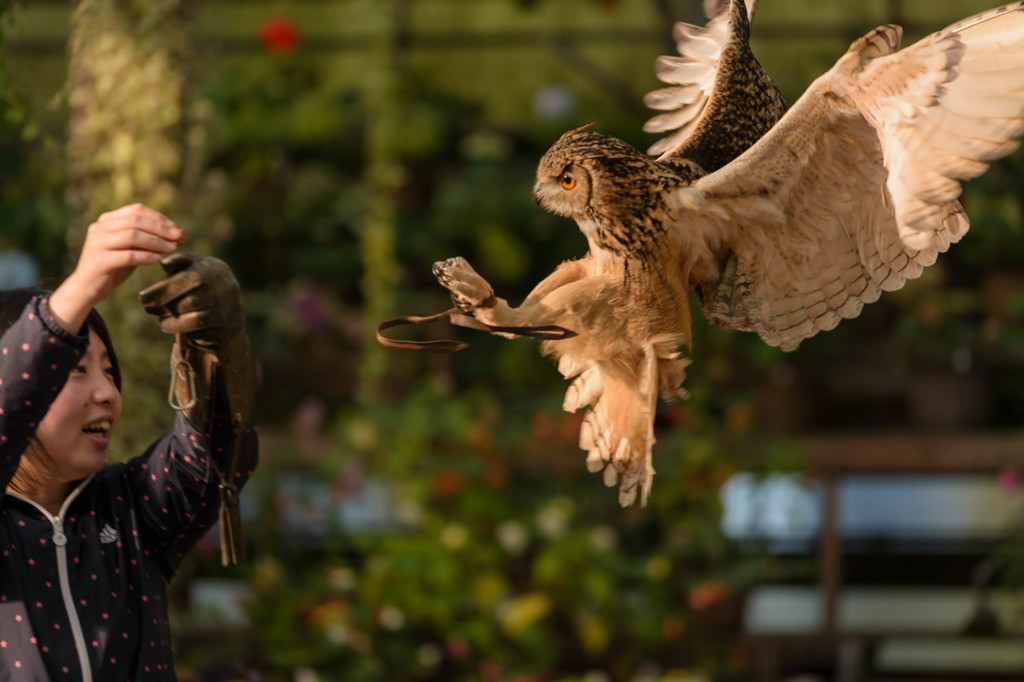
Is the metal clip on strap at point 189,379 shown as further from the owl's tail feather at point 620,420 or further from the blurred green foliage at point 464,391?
the blurred green foliage at point 464,391

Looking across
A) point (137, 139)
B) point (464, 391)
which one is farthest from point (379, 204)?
point (137, 139)

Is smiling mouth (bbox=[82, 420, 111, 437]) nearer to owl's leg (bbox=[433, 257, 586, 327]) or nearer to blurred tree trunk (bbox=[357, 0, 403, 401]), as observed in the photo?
owl's leg (bbox=[433, 257, 586, 327])

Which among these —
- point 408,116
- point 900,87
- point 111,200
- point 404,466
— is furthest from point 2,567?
point 408,116

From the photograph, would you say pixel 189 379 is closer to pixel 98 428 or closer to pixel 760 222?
pixel 98 428

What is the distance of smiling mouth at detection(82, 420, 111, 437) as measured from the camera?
1.21 metres

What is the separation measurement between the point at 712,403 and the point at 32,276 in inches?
88.8

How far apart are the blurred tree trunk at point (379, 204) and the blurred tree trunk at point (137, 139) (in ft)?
3.84

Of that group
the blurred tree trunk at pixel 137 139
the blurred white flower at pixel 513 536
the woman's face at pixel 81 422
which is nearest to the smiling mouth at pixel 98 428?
the woman's face at pixel 81 422

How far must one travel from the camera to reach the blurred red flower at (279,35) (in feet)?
13.3

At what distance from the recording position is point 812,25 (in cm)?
420

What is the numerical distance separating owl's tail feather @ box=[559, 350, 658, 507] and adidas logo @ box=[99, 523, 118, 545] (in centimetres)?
54

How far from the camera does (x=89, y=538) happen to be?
1.23 meters

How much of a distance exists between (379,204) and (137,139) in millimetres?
1338

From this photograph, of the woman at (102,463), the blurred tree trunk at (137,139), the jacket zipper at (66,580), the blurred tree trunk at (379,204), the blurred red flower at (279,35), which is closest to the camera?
the woman at (102,463)
